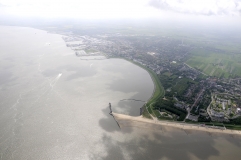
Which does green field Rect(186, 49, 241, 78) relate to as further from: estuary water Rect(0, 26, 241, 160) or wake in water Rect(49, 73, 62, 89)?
wake in water Rect(49, 73, 62, 89)

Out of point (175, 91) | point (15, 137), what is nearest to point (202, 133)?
point (175, 91)


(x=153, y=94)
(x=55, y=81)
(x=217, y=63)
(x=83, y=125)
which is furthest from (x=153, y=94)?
(x=217, y=63)

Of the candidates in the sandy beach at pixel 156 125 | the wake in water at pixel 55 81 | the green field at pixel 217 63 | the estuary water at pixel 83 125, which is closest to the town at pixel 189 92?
the sandy beach at pixel 156 125

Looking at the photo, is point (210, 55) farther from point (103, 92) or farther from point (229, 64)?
point (103, 92)

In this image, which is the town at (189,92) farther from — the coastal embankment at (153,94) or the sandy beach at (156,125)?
the sandy beach at (156,125)

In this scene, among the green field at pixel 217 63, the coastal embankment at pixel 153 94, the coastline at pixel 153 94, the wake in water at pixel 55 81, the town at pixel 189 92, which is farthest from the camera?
the green field at pixel 217 63

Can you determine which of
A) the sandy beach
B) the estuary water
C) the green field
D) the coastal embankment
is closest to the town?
the coastal embankment
